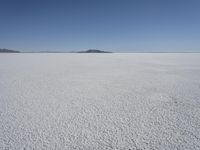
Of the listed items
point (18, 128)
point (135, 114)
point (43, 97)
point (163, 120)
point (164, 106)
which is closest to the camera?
point (18, 128)

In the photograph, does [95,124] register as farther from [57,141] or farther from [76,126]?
[57,141]

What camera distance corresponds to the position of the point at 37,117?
5.21ft

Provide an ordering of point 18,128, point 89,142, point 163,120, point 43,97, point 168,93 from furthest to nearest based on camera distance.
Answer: point 168,93 → point 43,97 → point 163,120 → point 18,128 → point 89,142

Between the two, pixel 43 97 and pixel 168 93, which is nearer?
pixel 43 97

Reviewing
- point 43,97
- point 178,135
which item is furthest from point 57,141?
point 43,97

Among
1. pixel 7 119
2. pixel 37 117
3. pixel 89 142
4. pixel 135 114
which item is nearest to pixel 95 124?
pixel 89 142

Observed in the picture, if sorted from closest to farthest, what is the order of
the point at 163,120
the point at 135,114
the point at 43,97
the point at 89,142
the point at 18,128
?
the point at 89,142
the point at 18,128
the point at 163,120
the point at 135,114
the point at 43,97

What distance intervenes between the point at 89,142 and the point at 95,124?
301mm

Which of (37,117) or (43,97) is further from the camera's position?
(43,97)

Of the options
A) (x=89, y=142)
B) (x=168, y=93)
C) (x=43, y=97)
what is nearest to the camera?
(x=89, y=142)

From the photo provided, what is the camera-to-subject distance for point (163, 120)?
1522 mm

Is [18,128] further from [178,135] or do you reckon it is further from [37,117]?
[178,135]

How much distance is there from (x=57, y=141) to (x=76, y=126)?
273 mm

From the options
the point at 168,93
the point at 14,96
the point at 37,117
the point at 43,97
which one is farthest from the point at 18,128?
the point at 168,93
